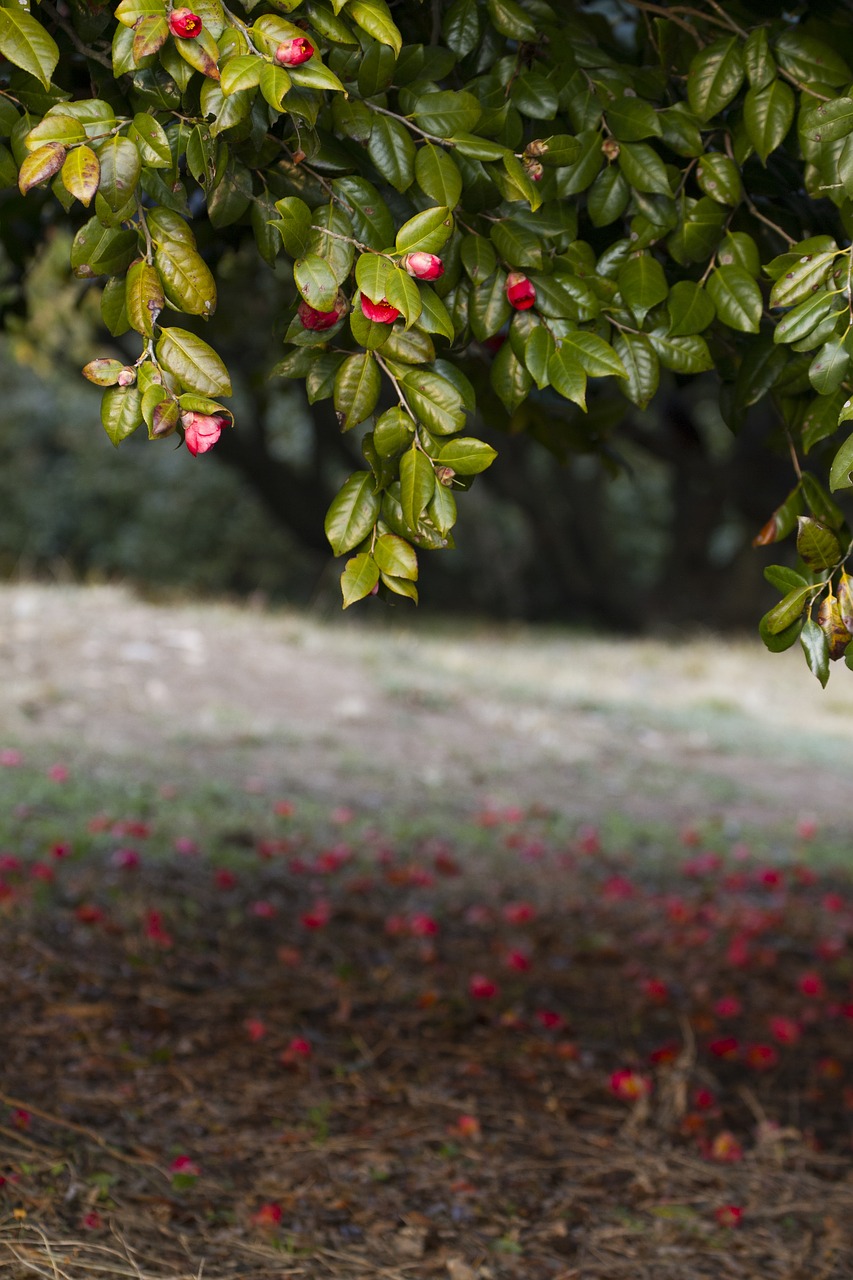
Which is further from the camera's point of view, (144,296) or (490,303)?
(490,303)

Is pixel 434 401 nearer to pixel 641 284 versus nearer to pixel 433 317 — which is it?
pixel 433 317

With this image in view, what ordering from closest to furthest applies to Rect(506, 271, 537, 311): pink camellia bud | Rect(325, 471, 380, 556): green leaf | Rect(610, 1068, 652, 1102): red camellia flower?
Rect(325, 471, 380, 556): green leaf, Rect(506, 271, 537, 311): pink camellia bud, Rect(610, 1068, 652, 1102): red camellia flower

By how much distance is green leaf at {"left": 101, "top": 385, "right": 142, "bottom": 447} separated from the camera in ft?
4.48

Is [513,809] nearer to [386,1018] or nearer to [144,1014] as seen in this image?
[386,1018]

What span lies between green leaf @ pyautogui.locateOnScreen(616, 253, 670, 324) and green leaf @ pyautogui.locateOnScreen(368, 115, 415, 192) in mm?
335

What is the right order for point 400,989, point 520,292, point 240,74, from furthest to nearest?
point 400,989 < point 520,292 < point 240,74

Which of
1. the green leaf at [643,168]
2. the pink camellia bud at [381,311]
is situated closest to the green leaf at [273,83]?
the pink camellia bud at [381,311]

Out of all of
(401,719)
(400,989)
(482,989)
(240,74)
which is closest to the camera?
(240,74)

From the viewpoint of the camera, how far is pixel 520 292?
1.56 meters

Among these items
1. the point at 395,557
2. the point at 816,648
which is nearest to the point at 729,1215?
the point at 816,648

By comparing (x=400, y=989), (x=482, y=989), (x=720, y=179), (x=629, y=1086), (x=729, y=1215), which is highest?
(x=720, y=179)

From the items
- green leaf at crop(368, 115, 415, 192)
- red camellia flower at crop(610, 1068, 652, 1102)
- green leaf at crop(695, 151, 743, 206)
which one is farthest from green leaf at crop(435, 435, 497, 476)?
red camellia flower at crop(610, 1068, 652, 1102)

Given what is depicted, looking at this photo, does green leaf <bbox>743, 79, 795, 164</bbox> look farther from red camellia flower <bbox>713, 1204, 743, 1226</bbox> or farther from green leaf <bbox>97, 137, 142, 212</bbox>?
red camellia flower <bbox>713, 1204, 743, 1226</bbox>

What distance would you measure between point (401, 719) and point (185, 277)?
5660 mm
